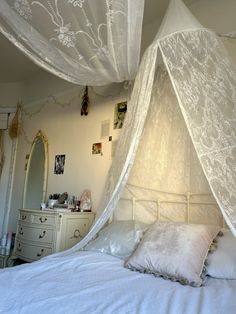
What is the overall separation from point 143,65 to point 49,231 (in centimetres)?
181

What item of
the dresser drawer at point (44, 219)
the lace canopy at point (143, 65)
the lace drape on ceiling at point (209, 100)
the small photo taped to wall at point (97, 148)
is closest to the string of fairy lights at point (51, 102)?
the small photo taped to wall at point (97, 148)

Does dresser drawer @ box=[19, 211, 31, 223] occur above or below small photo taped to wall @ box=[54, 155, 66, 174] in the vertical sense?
below

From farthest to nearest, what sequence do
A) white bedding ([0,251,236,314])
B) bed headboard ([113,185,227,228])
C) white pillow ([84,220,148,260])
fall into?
bed headboard ([113,185,227,228]) → white pillow ([84,220,148,260]) → white bedding ([0,251,236,314])

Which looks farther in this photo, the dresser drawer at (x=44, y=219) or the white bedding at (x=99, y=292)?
the dresser drawer at (x=44, y=219)

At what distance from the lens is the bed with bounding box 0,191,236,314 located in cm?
113

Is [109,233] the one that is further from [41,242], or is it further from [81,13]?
[81,13]

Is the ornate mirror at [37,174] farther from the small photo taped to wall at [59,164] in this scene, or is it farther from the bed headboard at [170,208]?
the bed headboard at [170,208]

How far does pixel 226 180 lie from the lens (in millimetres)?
1369

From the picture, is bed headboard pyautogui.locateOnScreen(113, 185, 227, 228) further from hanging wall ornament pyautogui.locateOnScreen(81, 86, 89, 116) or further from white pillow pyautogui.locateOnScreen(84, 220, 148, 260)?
hanging wall ornament pyautogui.locateOnScreen(81, 86, 89, 116)

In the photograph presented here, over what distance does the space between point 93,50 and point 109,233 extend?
4.46ft

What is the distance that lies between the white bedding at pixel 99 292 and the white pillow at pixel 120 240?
29 centimetres

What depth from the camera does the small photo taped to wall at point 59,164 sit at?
3661 millimetres

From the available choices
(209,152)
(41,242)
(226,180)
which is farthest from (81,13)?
(41,242)

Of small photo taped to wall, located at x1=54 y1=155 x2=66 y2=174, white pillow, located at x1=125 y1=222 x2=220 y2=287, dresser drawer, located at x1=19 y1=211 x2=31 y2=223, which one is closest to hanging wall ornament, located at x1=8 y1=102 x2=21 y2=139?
small photo taped to wall, located at x1=54 y1=155 x2=66 y2=174
